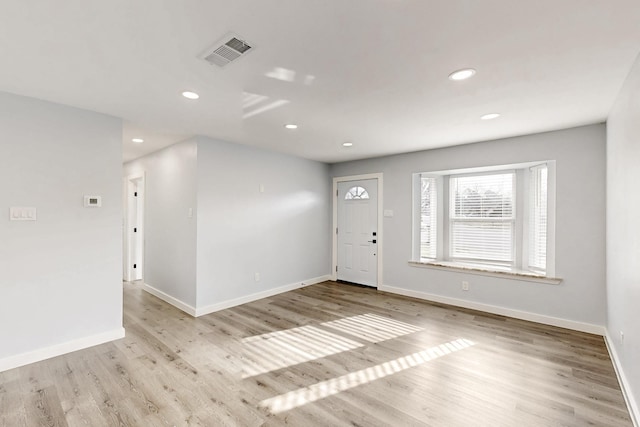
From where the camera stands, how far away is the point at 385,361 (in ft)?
8.90

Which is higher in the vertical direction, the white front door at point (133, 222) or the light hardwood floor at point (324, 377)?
the white front door at point (133, 222)

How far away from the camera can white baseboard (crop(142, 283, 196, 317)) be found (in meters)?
3.93

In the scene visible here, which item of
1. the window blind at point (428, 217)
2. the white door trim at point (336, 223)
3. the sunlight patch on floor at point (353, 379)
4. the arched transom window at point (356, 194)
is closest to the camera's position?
the sunlight patch on floor at point (353, 379)

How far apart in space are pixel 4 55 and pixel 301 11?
202cm

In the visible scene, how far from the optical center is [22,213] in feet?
8.46

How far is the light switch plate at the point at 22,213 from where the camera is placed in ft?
8.32

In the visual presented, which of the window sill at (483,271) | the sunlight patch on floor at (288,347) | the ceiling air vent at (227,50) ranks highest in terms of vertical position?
the ceiling air vent at (227,50)

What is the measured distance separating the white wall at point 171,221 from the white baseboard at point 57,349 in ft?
3.20

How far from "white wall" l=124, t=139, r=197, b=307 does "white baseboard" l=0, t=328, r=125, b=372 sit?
3.20 feet

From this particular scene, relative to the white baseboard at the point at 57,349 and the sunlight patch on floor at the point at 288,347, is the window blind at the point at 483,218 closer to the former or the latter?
the sunlight patch on floor at the point at 288,347

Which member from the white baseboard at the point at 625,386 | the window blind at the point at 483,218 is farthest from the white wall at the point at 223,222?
the white baseboard at the point at 625,386

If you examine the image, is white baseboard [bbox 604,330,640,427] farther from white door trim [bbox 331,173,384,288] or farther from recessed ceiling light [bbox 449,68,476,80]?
white door trim [bbox 331,173,384,288]

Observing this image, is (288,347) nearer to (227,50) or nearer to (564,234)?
(227,50)

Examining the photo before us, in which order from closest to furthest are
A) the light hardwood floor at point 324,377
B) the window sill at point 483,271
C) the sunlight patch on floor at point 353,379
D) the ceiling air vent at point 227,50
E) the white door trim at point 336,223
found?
the ceiling air vent at point 227,50, the light hardwood floor at point 324,377, the sunlight patch on floor at point 353,379, the window sill at point 483,271, the white door trim at point 336,223
